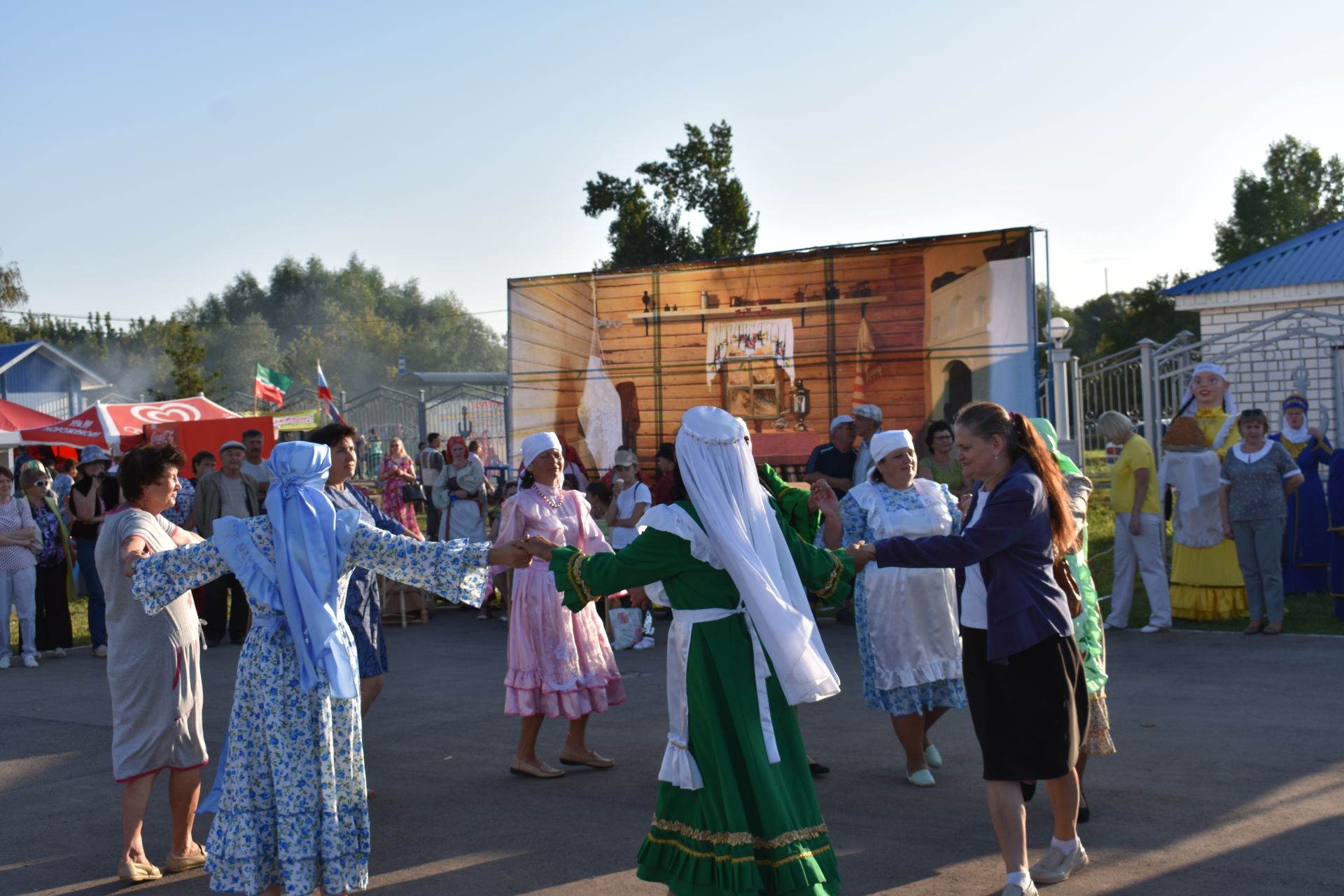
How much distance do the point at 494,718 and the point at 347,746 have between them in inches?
157

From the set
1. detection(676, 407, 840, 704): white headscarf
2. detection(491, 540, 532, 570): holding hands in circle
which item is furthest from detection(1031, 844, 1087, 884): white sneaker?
detection(491, 540, 532, 570): holding hands in circle

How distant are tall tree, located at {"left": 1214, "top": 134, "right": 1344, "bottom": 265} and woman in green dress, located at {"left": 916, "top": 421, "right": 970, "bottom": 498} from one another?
157 feet

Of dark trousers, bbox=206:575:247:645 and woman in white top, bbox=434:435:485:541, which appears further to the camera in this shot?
woman in white top, bbox=434:435:485:541

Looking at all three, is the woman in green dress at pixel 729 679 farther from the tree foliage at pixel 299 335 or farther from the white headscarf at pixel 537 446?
the tree foliage at pixel 299 335

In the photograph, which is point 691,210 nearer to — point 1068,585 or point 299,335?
point 1068,585

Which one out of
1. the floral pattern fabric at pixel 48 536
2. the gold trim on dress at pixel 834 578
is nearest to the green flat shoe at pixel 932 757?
the gold trim on dress at pixel 834 578

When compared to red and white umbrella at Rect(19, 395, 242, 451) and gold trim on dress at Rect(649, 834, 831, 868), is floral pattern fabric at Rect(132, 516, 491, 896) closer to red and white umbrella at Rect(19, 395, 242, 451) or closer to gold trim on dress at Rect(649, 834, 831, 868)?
gold trim on dress at Rect(649, 834, 831, 868)

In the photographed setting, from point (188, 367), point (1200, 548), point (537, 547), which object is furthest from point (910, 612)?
point (188, 367)

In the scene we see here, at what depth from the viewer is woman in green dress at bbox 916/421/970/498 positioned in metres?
10.4

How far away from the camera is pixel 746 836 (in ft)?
13.9

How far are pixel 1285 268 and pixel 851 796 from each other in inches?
707

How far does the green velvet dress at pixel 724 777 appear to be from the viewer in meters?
4.23

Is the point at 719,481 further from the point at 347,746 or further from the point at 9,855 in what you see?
the point at 9,855

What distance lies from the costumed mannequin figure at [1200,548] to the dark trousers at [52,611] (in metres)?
10.8
